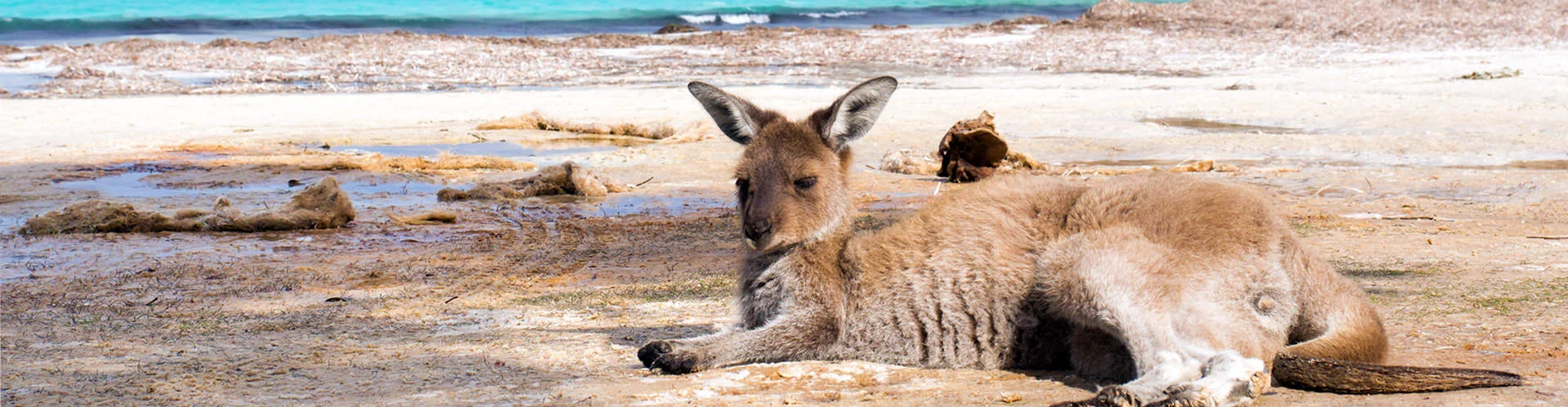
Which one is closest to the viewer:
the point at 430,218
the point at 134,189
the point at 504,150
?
the point at 430,218

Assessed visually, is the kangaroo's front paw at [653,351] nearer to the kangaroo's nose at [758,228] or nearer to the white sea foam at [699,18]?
the kangaroo's nose at [758,228]

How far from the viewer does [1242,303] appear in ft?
14.1

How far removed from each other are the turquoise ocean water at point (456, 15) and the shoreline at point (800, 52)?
28.4 feet

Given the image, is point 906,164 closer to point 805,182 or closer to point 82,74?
point 805,182

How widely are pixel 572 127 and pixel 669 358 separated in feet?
34.0

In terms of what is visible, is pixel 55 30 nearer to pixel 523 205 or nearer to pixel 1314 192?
pixel 523 205

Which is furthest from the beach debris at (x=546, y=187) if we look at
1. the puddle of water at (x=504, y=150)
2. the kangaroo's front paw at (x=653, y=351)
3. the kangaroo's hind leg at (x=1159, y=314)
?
the kangaroo's hind leg at (x=1159, y=314)

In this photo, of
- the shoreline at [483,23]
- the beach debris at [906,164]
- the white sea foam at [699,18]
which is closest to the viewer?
the beach debris at [906,164]

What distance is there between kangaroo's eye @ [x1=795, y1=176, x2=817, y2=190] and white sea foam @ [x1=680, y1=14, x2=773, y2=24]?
1558 inches

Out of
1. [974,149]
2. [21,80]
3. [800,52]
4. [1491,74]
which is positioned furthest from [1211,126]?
[21,80]

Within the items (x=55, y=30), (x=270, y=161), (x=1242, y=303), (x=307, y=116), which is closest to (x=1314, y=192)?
(x=1242, y=303)

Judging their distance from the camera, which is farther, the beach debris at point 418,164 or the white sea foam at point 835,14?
the white sea foam at point 835,14

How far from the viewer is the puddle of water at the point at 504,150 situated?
12.6 meters

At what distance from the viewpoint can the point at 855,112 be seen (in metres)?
4.91
